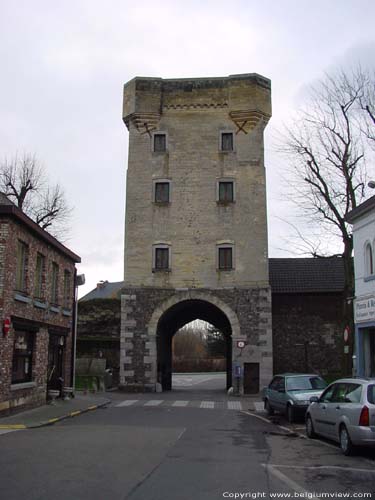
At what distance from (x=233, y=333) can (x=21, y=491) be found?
24.7 metres

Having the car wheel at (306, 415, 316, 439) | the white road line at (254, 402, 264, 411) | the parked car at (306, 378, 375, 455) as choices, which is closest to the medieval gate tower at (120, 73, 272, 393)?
the white road line at (254, 402, 264, 411)

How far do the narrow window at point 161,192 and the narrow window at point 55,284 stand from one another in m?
11.1

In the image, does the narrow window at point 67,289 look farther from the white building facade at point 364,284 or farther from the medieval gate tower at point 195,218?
the white building facade at point 364,284

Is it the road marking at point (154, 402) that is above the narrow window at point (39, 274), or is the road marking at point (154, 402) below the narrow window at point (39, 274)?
below

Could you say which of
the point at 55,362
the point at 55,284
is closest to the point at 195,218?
the point at 55,284

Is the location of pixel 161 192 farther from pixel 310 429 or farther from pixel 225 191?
pixel 310 429

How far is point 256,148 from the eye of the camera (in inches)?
1336

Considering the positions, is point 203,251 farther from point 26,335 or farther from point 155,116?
point 26,335

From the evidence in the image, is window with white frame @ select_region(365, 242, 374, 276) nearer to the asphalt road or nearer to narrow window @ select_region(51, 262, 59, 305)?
the asphalt road

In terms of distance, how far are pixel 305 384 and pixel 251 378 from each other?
13.3 metres

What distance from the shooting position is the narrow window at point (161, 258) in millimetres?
33031

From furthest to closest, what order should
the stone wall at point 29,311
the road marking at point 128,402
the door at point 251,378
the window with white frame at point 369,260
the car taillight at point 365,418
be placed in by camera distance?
the door at point 251,378
the road marking at point 128,402
the window with white frame at point 369,260
the stone wall at point 29,311
the car taillight at point 365,418

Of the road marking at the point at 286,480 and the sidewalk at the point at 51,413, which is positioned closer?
the road marking at the point at 286,480

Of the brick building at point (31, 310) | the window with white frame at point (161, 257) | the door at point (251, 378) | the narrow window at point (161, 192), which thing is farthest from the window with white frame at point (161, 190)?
the door at point (251, 378)
